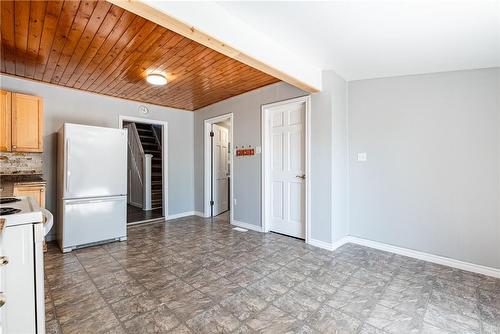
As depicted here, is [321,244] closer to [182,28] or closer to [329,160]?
[329,160]

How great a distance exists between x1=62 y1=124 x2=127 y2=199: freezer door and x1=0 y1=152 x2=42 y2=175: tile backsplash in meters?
0.83

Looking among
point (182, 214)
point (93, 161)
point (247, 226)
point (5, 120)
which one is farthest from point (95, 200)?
point (247, 226)

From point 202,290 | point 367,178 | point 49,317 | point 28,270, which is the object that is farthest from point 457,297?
point 49,317

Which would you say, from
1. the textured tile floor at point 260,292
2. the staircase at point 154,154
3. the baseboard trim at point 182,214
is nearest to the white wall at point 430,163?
the textured tile floor at point 260,292

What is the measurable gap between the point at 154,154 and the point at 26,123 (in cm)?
360

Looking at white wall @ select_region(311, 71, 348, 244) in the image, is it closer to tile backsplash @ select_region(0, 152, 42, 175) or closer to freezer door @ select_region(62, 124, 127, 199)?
freezer door @ select_region(62, 124, 127, 199)

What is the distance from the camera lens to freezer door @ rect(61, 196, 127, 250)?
127 inches

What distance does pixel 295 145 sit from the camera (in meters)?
3.72

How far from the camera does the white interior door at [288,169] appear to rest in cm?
366

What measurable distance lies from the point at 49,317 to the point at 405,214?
3.75 meters

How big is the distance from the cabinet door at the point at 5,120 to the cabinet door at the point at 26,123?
37 mm

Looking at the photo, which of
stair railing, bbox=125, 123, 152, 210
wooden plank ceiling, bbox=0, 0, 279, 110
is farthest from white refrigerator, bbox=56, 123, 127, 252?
stair railing, bbox=125, 123, 152, 210

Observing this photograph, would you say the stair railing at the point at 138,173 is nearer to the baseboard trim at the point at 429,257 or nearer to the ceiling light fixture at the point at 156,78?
the ceiling light fixture at the point at 156,78

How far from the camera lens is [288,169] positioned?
12.5 feet
